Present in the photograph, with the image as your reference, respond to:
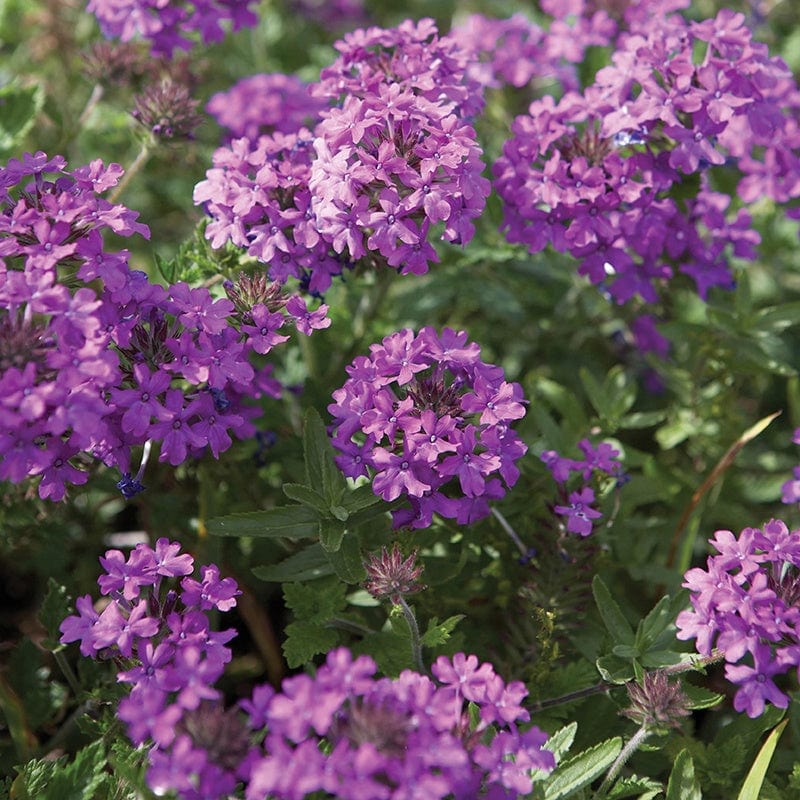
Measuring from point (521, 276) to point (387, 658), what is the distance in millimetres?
2185

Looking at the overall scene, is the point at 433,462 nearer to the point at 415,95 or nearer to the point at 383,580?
the point at 383,580

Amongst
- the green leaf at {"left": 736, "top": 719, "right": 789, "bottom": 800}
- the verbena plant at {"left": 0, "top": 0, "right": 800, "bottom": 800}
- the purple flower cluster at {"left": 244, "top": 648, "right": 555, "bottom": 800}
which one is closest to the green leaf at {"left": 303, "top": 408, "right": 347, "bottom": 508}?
the verbena plant at {"left": 0, "top": 0, "right": 800, "bottom": 800}

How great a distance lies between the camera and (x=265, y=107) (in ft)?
14.2

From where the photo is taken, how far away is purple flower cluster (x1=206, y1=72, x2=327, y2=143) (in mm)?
4309

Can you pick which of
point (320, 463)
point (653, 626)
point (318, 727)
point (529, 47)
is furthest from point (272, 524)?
point (529, 47)

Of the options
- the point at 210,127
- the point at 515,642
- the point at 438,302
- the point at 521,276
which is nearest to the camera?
the point at 515,642

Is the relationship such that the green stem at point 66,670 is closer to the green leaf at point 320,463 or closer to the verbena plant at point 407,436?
the verbena plant at point 407,436

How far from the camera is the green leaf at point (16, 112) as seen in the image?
13.5 feet

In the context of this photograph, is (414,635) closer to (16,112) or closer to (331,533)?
(331,533)

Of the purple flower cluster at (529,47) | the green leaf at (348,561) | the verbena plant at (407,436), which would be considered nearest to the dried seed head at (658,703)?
the verbena plant at (407,436)

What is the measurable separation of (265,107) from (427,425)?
2.24 m

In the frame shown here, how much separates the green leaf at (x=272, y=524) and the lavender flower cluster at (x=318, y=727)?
31cm

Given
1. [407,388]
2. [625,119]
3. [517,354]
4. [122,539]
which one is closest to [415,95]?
[625,119]

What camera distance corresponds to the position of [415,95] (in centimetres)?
326
